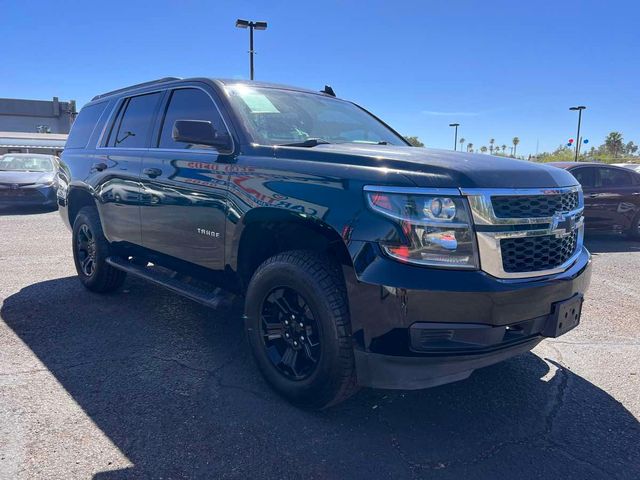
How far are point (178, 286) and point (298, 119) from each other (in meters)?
1.57

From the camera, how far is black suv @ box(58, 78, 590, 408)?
2.38m

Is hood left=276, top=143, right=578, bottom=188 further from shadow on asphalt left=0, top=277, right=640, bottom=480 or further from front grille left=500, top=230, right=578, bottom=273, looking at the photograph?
shadow on asphalt left=0, top=277, right=640, bottom=480

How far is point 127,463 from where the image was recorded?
2.43 metres

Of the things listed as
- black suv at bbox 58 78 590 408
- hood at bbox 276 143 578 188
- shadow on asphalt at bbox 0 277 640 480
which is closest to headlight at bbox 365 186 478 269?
black suv at bbox 58 78 590 408

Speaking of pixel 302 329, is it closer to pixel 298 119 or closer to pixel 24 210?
pixel 298 119

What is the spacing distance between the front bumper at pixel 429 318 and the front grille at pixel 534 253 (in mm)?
82

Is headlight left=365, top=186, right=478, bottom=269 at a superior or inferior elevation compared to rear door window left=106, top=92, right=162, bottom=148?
inferior

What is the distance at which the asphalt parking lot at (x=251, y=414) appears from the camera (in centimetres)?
246

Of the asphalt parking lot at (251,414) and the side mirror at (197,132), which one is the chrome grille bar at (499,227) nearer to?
the asphalt parking lot at (251,414)

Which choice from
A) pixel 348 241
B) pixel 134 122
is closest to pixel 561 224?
pixel 348 241

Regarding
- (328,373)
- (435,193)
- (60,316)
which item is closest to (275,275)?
(328,373)

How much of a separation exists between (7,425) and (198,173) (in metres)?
1.89

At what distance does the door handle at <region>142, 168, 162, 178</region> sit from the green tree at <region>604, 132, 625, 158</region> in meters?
68.7

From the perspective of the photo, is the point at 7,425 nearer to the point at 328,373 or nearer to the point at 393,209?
the point at 328,373
